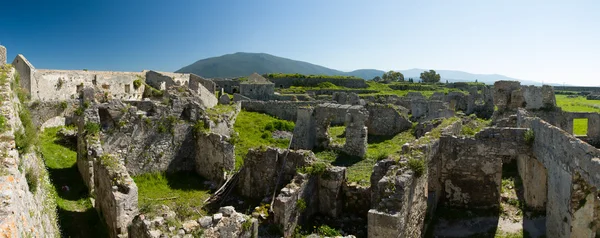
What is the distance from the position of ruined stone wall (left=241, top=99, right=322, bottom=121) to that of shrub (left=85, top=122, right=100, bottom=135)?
63.0ft

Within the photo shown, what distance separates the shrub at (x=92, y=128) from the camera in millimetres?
12967

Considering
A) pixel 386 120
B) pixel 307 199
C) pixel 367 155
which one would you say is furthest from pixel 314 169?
pixel 386 120

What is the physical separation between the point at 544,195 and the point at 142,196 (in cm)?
1314

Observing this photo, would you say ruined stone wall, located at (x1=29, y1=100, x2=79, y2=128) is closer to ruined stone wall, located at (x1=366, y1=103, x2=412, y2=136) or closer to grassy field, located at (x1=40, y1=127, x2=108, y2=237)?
grassy field, located at (x1=40, y1=127, x2=108, y2=237)

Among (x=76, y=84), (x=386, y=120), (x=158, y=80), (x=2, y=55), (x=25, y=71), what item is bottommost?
(x=386, y=120)

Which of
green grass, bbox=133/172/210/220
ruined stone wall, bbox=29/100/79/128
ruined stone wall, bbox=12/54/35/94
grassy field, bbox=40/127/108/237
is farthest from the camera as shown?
ruined stone wall, bbox=12/54/35/94

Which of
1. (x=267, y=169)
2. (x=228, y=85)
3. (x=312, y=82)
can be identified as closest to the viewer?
(x=267, y=169)

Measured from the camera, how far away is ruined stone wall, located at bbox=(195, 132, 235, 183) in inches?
565

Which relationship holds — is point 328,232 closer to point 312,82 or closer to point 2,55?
point 2,55

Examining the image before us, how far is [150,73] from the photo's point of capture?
113 feet

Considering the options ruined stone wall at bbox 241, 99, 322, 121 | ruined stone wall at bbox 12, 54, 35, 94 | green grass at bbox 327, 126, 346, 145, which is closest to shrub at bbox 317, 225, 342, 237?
green grass at bbox 327, 126, 346, 145

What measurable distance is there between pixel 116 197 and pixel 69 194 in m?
3.42

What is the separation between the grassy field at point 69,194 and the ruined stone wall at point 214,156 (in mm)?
4214

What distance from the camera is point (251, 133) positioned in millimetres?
24047
